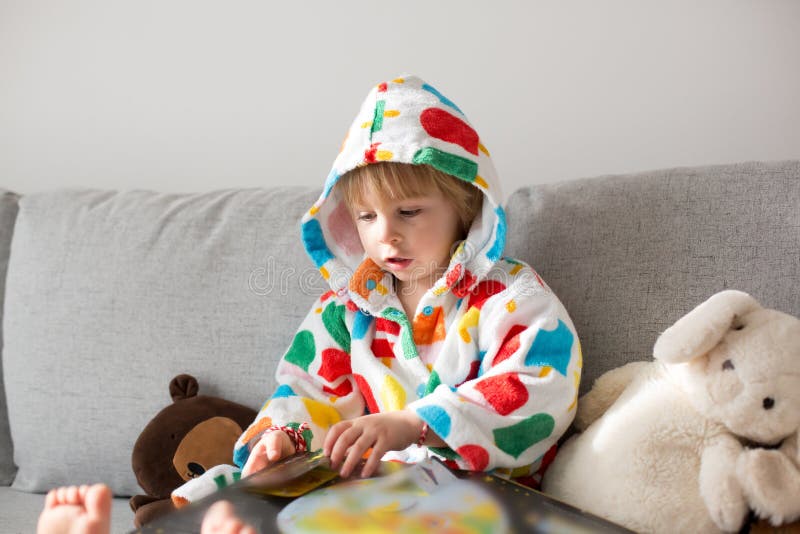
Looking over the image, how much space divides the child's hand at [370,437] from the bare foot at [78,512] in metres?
0.24

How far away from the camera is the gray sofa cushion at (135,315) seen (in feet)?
4.37

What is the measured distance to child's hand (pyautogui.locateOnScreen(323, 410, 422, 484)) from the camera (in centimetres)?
90

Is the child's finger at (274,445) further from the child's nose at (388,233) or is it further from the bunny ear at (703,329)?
the bunny ear at (703,329)

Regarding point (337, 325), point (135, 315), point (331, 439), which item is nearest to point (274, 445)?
point (331, 439)

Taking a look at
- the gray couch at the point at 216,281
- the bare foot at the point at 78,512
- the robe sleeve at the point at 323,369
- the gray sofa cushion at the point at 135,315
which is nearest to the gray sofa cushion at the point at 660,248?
the gray couch at the point at 216,281

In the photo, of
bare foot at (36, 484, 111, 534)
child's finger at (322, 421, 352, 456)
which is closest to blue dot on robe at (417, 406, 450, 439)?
child's finger at (322, 421, 352, 456)

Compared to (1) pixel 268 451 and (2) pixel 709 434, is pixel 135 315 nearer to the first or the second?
(1) pixel 268 451

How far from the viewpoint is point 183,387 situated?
132 cm

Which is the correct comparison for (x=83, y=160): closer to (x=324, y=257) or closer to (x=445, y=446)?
(x=324, y=257)

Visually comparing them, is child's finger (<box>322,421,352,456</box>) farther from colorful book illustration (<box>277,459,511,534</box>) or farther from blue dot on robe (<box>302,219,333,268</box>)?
blue dot on robe (<box>302,219,333,268</box>)

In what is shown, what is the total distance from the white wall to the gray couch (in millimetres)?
265

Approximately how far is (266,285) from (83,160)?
0.75 m

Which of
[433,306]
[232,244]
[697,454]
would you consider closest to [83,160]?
[232,244]

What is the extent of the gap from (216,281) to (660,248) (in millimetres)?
715
